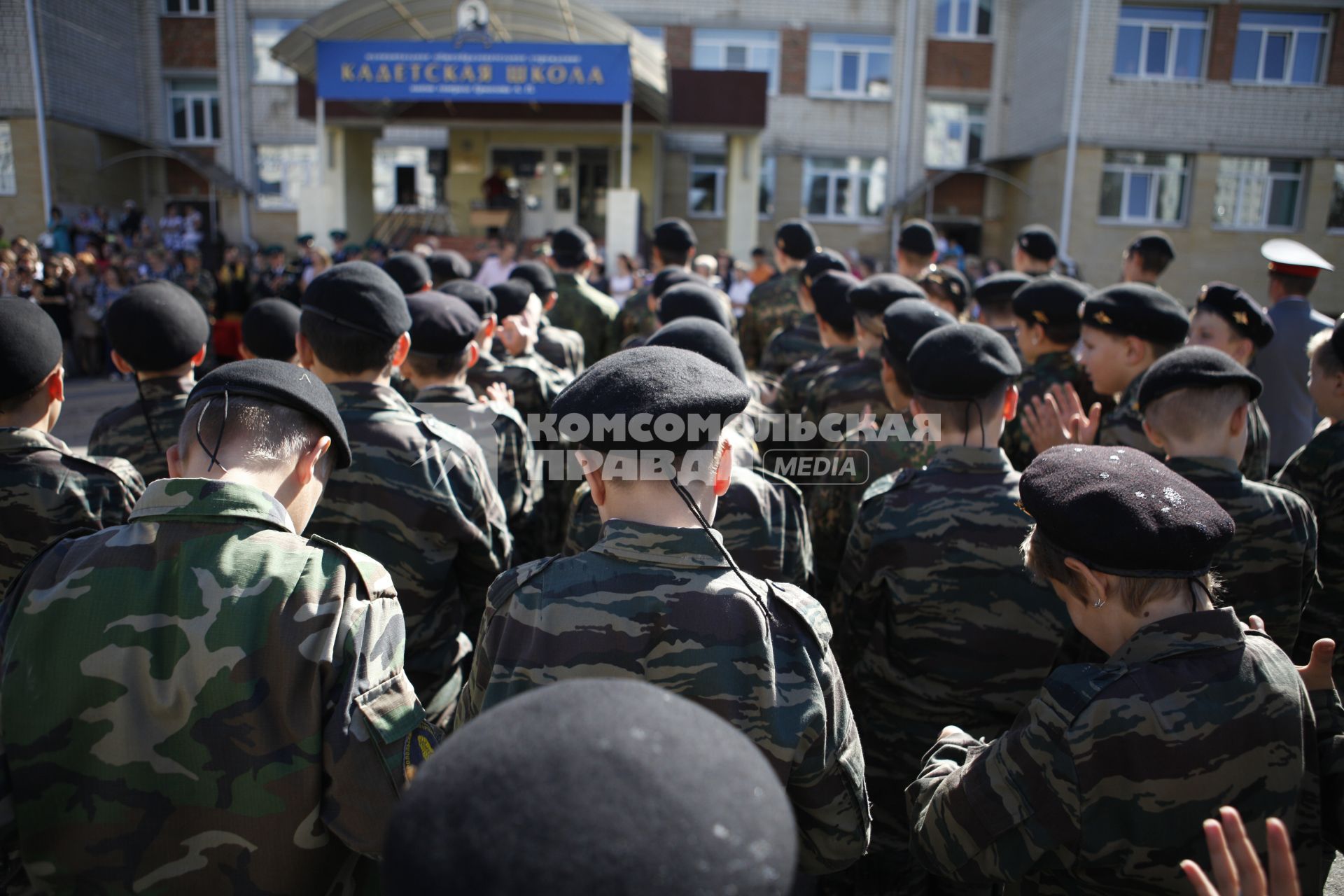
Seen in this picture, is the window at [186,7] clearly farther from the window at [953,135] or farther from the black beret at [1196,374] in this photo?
the black beret at [1196,374]

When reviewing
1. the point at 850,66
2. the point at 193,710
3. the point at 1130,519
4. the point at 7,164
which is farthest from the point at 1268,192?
the point at 7,164

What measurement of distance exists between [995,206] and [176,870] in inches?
1002

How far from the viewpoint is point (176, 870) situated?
1463mm

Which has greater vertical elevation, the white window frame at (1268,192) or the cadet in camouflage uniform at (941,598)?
the white window frame at (1268,192)

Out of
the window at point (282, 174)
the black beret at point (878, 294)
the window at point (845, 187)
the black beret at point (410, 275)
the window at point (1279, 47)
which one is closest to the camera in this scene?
the black beret at point (878, 294)

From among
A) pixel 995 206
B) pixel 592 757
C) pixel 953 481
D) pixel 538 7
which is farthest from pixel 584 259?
pixel 995 206

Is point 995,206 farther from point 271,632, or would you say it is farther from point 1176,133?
point 271,632

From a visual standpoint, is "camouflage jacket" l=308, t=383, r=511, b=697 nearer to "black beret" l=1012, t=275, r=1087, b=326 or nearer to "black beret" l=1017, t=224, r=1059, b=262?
"black beret" l=1012, t=275, r=1087, b=326

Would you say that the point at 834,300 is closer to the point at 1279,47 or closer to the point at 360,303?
the point at 360,303

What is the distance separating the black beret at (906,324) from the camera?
332 centimetres

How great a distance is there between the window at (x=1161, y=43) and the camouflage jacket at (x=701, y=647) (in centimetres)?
2396

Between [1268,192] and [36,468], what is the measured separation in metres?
26.0

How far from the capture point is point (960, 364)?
2.57 m

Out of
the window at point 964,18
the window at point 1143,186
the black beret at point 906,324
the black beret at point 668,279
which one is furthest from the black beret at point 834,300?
the window at point 964,18
